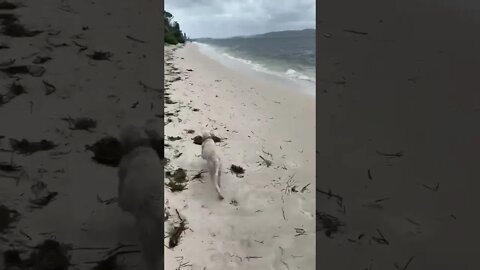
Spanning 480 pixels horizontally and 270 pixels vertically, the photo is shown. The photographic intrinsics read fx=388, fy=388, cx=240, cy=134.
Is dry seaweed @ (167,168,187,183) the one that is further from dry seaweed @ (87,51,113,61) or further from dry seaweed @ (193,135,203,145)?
dry seaweed @ (87,51,113,61)

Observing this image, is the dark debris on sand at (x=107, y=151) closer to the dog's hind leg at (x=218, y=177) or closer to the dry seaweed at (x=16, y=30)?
the dry seaweed at (x=16, y=30)

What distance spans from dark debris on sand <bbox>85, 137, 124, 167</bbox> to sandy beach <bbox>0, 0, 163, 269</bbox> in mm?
13

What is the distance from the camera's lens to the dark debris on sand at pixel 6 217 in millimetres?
951

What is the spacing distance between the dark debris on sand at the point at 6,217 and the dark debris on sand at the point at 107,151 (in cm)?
23

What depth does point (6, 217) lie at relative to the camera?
95 centimetres

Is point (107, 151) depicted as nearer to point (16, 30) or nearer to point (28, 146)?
point (28, 146)
